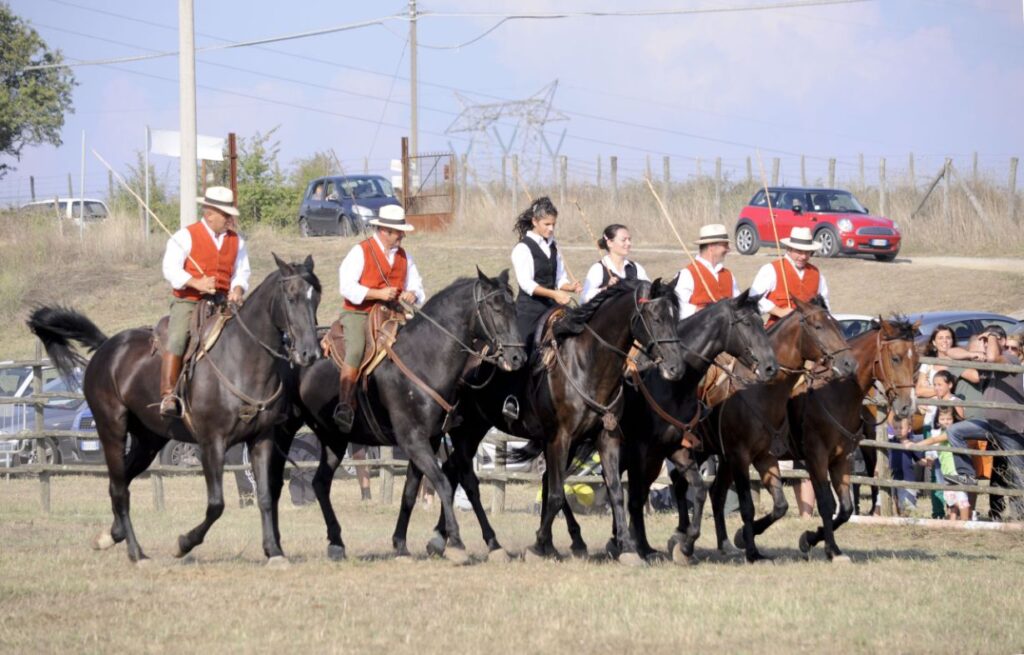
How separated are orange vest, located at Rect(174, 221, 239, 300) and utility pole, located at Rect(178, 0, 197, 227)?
327 inches

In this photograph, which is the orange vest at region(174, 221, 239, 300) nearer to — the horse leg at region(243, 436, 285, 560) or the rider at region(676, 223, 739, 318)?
the horse leg at region(243, 436, 285, 560)

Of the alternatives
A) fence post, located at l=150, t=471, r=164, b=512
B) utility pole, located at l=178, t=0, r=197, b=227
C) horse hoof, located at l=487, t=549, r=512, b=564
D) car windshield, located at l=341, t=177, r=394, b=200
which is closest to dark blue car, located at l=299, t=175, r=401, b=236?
car windshield, located at l=341, t=177, r=394, b=200

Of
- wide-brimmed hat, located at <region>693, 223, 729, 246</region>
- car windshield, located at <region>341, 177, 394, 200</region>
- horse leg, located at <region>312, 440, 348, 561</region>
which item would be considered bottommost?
horse leg, located at <region>312, 440, 348, 561</region>

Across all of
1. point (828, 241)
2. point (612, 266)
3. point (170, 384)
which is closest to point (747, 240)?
point (828, 241)

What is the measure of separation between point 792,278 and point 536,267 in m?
2.30

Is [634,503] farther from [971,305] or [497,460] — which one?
[971,305]

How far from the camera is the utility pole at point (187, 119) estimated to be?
19.8 m

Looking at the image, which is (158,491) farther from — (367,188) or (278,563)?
(367,188)

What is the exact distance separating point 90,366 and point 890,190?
32.1m

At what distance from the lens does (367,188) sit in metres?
39.9

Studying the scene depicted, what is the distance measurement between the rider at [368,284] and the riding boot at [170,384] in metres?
1.27

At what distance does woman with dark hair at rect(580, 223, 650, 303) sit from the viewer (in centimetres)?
1242

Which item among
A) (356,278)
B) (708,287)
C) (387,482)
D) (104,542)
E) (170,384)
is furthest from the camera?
(387,482)

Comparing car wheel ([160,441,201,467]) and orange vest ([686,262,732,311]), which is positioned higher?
orange vest ([686,262,732,311])
